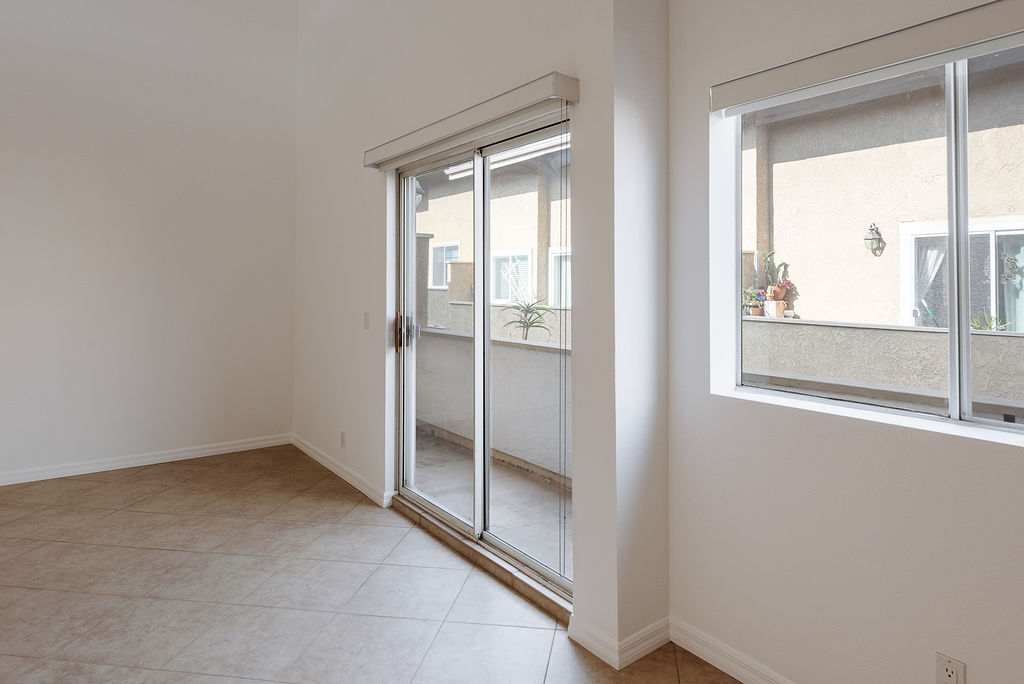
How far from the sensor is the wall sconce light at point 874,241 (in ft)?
6.07

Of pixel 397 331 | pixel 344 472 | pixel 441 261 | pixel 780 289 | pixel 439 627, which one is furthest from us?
pixel 344 472

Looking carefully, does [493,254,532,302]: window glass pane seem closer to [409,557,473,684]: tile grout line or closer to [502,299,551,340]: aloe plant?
[502,299,551,340]: aloe plant

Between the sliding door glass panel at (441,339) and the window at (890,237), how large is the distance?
142cm

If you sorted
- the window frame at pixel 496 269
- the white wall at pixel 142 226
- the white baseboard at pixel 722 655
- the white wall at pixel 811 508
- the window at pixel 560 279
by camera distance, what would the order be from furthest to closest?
the white wall at pixel 142 226
the window frame at pixel 496 269
the window at pixel 560 279
the white baseboard at pixel 722 655
the white wall at pixel 811 508

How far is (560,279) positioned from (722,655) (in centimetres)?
151

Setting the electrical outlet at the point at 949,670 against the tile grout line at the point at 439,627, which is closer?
the electrical outlet at the point at 949,670

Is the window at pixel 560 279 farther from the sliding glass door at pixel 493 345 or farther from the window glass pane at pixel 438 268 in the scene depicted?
the window glass pane at pixel 438 268

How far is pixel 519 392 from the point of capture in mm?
2842

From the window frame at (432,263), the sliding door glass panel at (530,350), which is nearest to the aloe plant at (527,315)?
the sliding door glass panel at (530,350)

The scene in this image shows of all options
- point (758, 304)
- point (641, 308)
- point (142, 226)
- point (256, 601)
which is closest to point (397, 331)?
point (256, 601)

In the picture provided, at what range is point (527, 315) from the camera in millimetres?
2742

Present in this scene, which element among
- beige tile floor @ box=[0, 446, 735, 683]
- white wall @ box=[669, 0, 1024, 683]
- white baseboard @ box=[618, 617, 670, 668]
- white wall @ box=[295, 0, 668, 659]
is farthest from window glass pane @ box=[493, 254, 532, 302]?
white baseboard @ box=[618, 617, 670, 668]

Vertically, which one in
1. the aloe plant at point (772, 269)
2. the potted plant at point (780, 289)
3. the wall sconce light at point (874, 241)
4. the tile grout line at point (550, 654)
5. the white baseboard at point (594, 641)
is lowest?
the tile grout line at point (550, 654)

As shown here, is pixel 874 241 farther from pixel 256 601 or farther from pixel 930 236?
pixel 256 601
